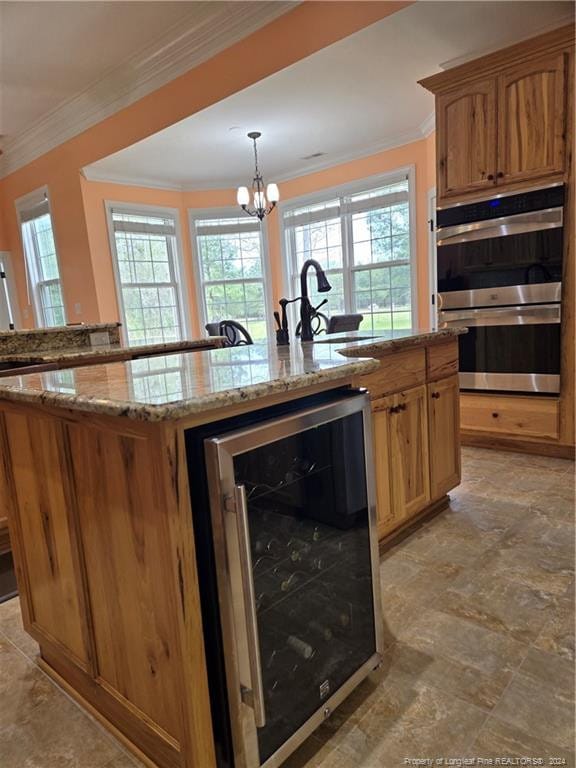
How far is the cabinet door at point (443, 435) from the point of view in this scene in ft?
7.64

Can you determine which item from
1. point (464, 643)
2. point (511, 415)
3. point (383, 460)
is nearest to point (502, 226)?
point (511, 415)

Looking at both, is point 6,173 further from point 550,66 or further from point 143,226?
point 550,66

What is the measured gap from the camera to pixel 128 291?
6.11m

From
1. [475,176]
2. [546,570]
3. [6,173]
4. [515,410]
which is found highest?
[6,173]

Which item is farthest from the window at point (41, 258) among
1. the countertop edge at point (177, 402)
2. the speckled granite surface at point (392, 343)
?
the countertop edge at point (177, 402)

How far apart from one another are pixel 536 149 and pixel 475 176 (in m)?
0.38

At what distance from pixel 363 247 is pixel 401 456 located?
4.20 meters

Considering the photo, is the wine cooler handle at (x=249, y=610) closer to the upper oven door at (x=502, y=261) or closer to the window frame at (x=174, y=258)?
the upper oven door at (x=502, y=261)

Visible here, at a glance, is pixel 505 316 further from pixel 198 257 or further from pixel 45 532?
pixel 198 257

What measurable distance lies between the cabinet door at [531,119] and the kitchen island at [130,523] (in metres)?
2.50

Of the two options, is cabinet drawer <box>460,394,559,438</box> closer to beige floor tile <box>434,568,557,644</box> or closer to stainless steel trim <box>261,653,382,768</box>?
beige floor tile <box>434,568,557,644</box>

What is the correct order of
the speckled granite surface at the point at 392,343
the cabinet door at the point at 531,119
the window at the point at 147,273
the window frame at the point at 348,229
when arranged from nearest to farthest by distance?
the speckled granite surface at the point at 392,343, the cabinet door at the point at 531,119, the window frame at the point at 348,229, the window at the point at 147,273

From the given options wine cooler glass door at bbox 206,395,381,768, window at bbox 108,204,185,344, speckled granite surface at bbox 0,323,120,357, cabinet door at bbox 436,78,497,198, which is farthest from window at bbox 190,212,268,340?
wine cooler glass door at bbox 206,395,381,768

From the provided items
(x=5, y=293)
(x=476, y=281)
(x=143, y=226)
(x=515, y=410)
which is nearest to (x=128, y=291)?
(x=143, y=226)
